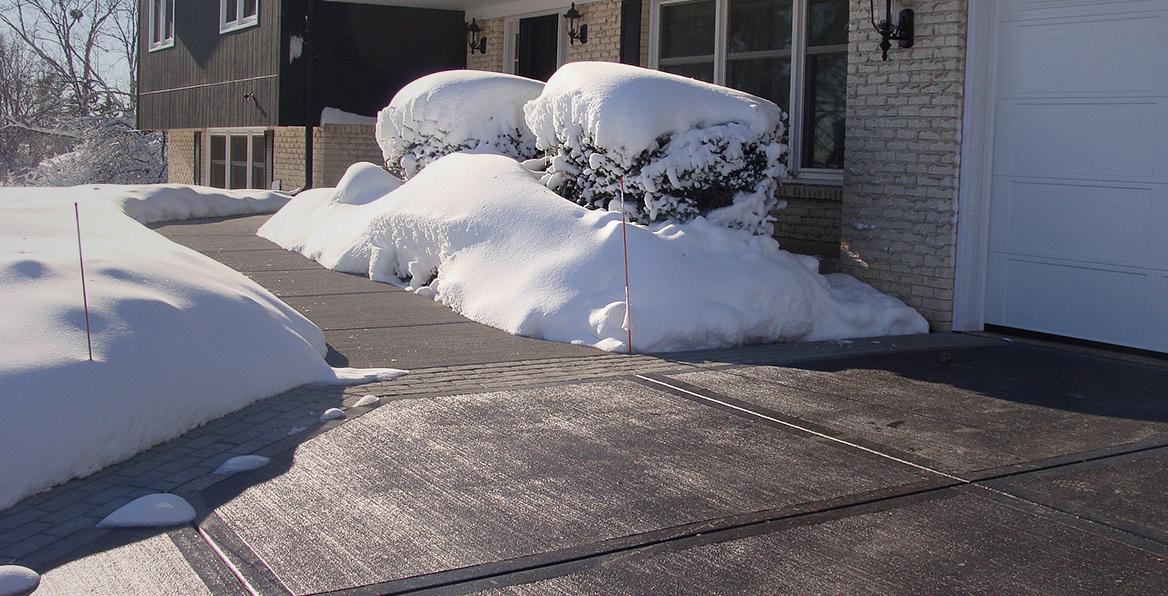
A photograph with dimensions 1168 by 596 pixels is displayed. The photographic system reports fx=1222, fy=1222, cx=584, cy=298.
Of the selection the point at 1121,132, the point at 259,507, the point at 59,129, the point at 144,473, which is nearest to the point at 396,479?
the point at 259,507

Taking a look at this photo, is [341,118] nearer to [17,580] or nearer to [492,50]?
[492,50]

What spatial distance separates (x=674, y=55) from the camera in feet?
46.6

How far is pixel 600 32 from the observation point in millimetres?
15234

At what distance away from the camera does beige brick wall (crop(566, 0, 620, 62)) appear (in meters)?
14.9

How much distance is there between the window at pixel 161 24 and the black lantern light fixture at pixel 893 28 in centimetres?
2063

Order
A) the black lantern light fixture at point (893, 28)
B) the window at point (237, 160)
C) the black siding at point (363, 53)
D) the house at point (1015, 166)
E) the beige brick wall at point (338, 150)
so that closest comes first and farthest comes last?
the house at point (1015, 166), the black lantern light fixture at point (893, 28), the black siding at point (363, 53), the beige brick wall at point (338, 150), the window at point (237, 160)

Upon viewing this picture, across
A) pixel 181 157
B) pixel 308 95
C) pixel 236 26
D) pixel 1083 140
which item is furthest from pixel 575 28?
pixel 181 157

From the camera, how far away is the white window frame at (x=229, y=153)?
22.6m

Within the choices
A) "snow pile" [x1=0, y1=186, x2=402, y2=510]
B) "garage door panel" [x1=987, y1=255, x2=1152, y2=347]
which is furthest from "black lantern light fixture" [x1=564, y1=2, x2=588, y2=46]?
"snow pile" [x1=0, y1=186, x2=402, y2=510]

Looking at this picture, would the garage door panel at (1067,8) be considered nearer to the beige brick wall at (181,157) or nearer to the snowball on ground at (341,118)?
the snowball on ground at (341,118)

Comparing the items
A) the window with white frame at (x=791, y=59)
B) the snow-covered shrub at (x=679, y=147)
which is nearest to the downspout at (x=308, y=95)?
the window with white frame at (x=791, y=59)

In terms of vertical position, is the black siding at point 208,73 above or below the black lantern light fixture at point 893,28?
above

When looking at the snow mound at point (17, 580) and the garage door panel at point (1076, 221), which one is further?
the garage door panel at point (1076, 221)

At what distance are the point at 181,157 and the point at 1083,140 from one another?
23.5 m
